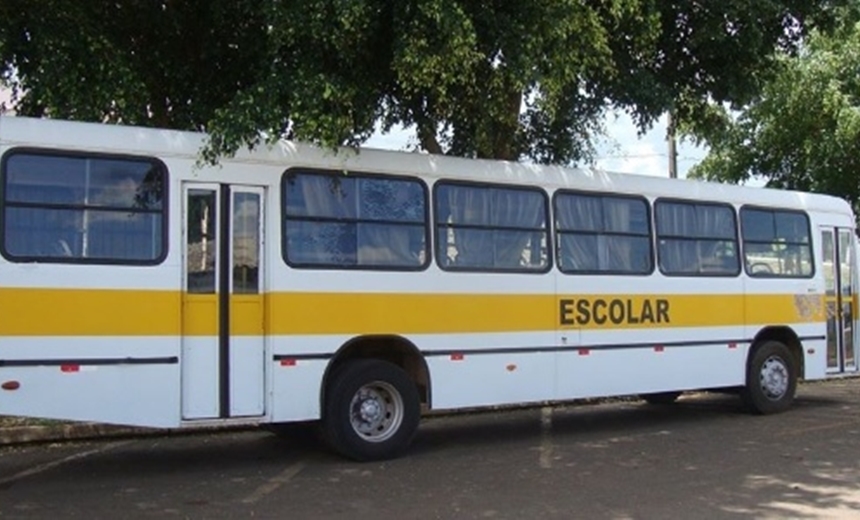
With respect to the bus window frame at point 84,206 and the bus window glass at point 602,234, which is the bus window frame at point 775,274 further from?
the bus window frame at point 84,206

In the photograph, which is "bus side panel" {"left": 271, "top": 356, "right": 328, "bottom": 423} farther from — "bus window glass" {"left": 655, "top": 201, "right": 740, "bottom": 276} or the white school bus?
"bus window glass" {"left": 655, "top": 201, "right": 740, "bottom": 276}

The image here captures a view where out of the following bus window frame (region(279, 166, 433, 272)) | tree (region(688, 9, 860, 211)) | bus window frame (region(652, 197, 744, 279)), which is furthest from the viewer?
tree (region(688, 9, 860, 211))

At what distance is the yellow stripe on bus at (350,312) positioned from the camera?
7.61 meters

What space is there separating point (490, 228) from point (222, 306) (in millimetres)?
3048

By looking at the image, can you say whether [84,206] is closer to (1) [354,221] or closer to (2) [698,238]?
(1) [354,221]

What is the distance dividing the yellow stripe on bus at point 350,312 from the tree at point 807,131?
8.44 meters

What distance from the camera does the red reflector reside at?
24.1 ft

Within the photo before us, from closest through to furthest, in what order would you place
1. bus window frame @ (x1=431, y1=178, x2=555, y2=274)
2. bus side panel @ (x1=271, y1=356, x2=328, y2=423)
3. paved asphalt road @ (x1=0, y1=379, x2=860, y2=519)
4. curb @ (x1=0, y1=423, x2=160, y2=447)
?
paved asphalt road @ (x1=0, y1=379, x2=860, y2=519), bus side panel @ (x1=271, y1=356, x2=328, y2=423), bus window frame @ (x1=431, y1=178, x2=555, y2=274), curb @ (x1=0, y1=423, x2=160, y2=447)

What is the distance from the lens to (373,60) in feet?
29.2

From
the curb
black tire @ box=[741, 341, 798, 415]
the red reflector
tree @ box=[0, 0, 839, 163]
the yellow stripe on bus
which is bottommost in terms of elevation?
the curb

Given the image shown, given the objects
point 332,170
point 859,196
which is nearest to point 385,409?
point 332,170

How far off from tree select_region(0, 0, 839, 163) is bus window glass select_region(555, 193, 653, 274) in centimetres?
128

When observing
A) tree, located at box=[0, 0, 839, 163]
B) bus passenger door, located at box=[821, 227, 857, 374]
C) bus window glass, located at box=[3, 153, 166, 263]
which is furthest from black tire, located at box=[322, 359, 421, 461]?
bus passenger door, located at box=[821, 227, 857, 374]

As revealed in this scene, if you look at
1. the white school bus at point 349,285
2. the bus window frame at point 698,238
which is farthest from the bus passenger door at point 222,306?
the bus window frame at point 698,238
